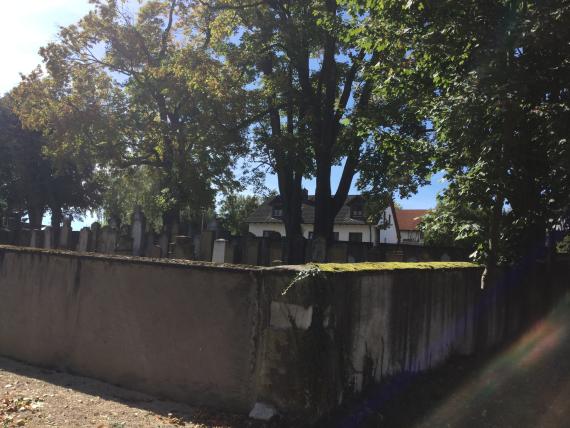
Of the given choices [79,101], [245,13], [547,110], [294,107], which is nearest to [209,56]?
[245,13]

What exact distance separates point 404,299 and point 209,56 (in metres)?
14.6

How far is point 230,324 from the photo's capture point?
16.0 ft

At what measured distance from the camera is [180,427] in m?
4.37

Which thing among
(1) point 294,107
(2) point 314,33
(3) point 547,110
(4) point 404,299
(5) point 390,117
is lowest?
(4) point 404,299

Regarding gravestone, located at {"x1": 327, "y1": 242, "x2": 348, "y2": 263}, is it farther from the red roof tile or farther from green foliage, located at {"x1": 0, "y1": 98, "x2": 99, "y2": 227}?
the red roof tile

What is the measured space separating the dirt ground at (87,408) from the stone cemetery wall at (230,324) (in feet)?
0.60

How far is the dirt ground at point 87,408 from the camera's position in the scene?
443 cm

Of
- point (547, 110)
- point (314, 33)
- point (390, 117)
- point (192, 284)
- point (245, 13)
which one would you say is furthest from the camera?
point (245, 13)

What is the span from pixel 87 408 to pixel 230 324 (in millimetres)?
1581

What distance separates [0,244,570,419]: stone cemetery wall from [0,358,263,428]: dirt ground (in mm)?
183

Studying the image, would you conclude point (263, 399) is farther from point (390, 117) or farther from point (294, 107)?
point (294, 107)

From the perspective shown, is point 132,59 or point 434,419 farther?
point 132,59

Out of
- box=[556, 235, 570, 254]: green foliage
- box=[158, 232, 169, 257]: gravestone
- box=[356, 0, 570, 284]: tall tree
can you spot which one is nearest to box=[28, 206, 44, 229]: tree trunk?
box=[158, 232, 169, 257]: gravestone

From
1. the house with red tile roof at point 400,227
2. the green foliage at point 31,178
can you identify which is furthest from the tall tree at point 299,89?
the house with red tile roof at point 400,227
